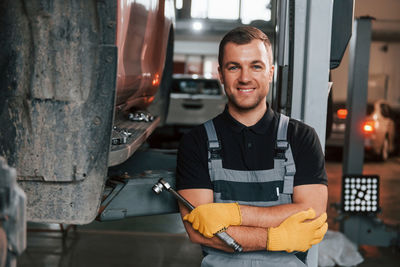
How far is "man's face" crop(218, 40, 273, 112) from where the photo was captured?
2234 millimetres

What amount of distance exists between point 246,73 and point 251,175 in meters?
0.45

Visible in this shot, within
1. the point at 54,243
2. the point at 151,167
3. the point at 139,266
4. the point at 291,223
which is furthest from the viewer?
the point at 54,243

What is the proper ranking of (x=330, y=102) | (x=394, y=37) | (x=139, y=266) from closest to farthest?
1. (x=330, y=102)
2. (x=139, y=266)
3. (x=394, y=37)

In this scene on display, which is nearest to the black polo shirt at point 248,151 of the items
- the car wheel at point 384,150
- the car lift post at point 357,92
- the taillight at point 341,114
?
the car lift post at point 357,92

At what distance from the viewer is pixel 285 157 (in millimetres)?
2201

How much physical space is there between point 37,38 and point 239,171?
998 millimetres

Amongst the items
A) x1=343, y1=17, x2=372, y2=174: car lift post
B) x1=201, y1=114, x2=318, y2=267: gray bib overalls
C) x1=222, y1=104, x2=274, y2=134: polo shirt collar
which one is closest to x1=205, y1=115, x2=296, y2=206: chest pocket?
x1=201, y1=114, x2=318, y2=267: gray bib overalls

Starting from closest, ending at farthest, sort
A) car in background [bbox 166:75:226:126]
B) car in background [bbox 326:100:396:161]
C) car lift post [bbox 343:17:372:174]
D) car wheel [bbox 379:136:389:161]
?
car lift post [bbox 343:17:372:174], car in background [bbox 326:100:396:161], car in background [bbox 166:75:226:126], car wheel [bbox 379:136:389:161]

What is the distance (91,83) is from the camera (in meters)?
1.90

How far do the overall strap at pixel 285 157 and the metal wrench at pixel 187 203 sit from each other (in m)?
0.31

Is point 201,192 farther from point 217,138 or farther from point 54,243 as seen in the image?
point 54,243

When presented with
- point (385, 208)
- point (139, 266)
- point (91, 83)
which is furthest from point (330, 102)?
point (385, 208)

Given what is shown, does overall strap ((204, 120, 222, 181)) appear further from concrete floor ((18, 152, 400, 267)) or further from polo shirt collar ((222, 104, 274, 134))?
concrete floor ((18, 152, 400, 267))

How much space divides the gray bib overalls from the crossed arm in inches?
2.1
